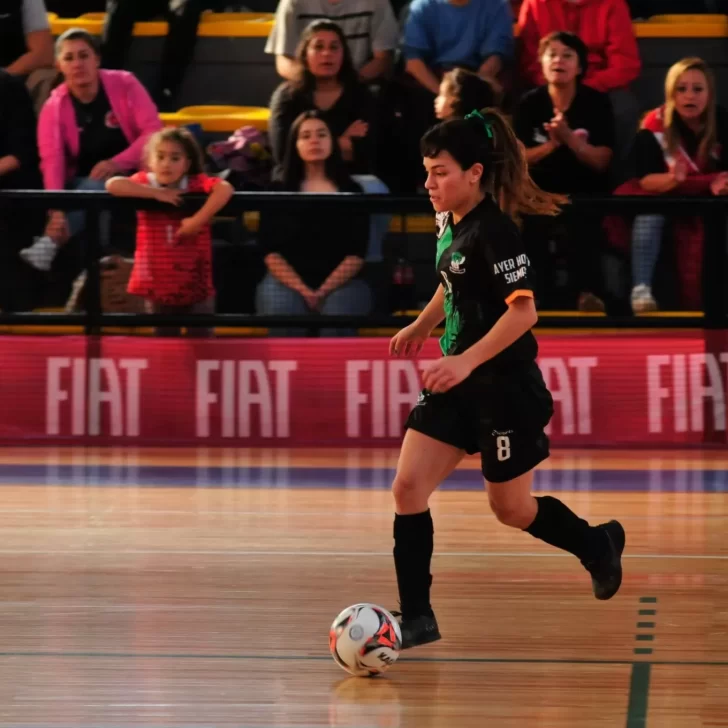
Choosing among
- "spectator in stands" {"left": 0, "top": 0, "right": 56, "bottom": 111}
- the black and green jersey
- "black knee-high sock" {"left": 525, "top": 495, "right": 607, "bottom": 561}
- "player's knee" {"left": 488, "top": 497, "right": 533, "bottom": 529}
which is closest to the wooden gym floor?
"black knee-high sock" {"left": 525, "top": 495, "right": 607, "bottom": 561}

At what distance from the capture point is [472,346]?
5.06m

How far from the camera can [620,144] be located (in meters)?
10.6

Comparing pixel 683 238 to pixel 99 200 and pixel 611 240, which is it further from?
pixel 99 200

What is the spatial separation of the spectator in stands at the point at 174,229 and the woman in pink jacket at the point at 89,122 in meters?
0.57

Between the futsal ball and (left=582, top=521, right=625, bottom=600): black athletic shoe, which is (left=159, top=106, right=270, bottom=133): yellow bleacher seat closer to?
(left=582, top=521, right=625, bottom=600): black athletic shoe

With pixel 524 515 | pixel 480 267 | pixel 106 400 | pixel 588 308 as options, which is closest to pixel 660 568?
pixel 524 515

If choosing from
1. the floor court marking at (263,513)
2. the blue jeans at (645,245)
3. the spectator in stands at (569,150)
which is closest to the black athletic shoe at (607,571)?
the floor court marking at (263,513)

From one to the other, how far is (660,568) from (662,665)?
158cm

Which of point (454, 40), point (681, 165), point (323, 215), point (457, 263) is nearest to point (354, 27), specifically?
point (454, 40)

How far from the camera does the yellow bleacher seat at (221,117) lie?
1161 cm

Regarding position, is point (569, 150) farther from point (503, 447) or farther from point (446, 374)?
point (446, 374)

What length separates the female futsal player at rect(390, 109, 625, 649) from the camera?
515 centimetres

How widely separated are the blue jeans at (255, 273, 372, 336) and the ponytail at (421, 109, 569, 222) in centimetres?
443

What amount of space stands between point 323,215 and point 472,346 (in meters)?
4.86
